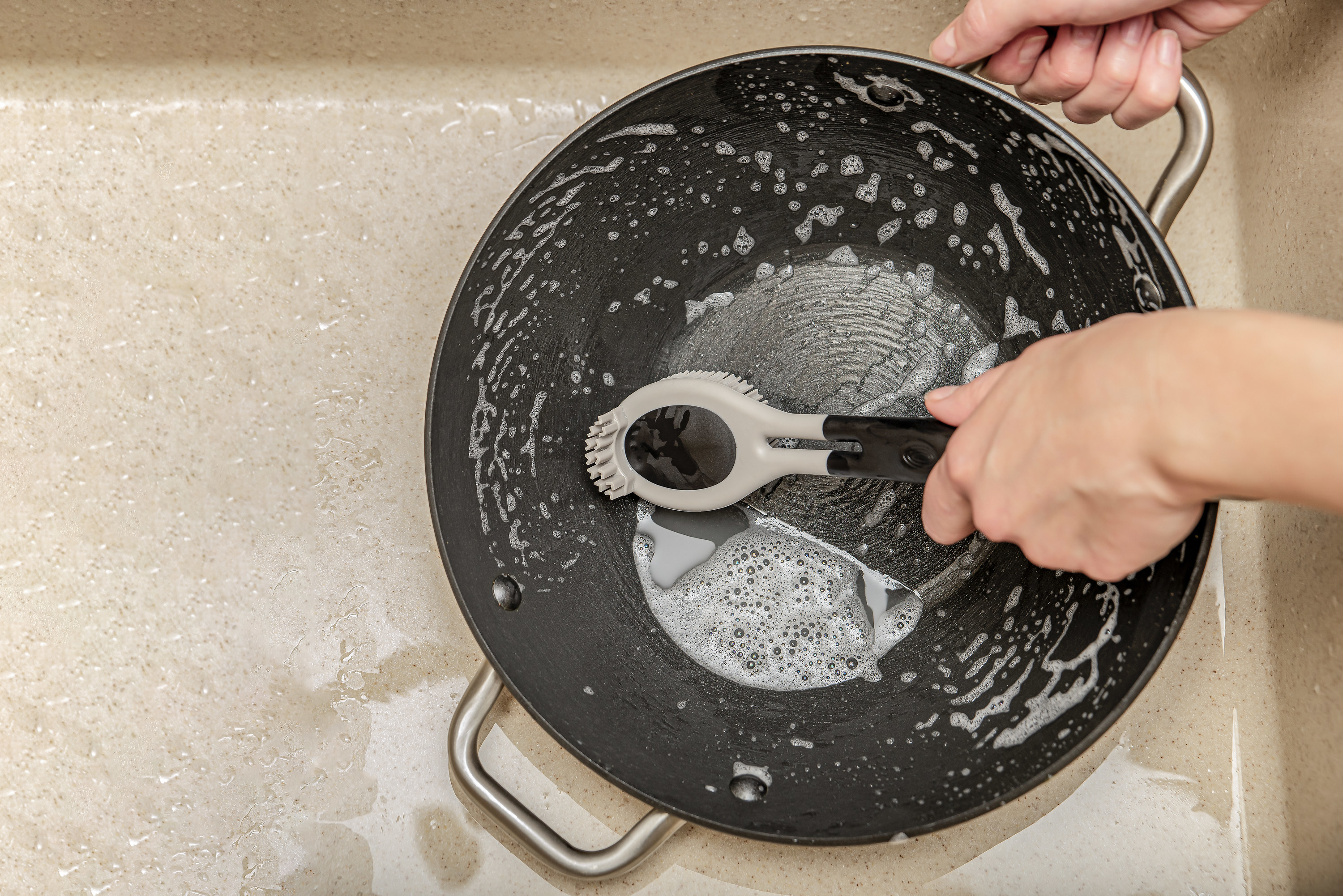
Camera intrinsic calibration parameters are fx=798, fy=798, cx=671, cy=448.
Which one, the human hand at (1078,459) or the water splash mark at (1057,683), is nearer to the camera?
the human hand at (1078,459)

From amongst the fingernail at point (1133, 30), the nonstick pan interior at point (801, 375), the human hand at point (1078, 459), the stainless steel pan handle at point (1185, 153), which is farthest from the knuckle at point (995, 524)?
the fingernail at point (1133, 30)

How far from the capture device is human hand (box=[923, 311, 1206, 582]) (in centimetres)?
37

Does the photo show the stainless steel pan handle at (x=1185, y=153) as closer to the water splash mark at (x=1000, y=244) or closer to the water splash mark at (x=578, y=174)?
Result: the water splash mark at (x=1000, y=244)

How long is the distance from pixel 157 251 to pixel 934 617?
73 cm

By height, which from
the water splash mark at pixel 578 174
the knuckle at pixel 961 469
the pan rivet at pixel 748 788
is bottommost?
the pan rivet at pixel 748 788

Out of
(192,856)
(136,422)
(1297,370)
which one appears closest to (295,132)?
(136,422)

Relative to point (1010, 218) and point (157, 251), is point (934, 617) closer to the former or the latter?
point (1010, 218)

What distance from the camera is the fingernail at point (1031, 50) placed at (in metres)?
0.53

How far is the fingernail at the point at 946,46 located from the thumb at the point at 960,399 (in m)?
0.22

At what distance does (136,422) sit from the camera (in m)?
0.68

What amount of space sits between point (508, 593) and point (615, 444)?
0.14m

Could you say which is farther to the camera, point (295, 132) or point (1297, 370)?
point (295, 132)

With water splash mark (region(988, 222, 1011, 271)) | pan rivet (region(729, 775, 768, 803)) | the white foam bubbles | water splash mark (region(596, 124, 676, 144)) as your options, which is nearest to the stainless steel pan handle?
water splash mark (region(988, 222, 1011, 271))

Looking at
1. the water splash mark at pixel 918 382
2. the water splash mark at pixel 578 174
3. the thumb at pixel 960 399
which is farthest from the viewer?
the water splash mark at pixel 918 382
